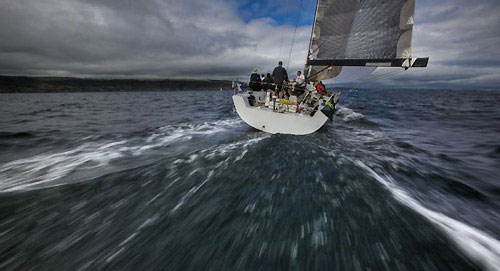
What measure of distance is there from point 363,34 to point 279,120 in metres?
6.42

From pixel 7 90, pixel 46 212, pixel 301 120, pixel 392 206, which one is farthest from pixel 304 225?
pixel 7 90

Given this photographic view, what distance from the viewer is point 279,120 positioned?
23.2 feet

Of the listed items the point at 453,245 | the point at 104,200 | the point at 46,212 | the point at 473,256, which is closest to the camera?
the point at 473,256

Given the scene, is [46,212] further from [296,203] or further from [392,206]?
[392,206]

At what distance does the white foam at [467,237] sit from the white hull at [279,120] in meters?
3.87

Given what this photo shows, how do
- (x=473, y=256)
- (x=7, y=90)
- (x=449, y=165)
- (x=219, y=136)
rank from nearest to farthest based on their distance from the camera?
(x=473, y=256) → (x=449, y=165) → (x=219, y=136) → (x=7, y=90)

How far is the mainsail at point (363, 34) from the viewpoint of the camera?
7805 millimetres

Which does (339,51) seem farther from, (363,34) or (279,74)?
(279,74)

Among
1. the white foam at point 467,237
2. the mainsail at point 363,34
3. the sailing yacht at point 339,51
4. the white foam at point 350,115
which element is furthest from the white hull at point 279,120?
the white foam at point 350,115

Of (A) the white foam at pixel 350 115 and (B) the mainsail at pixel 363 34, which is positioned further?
(A) the white foam at pixel 350 115

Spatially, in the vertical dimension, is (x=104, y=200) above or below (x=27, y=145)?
above

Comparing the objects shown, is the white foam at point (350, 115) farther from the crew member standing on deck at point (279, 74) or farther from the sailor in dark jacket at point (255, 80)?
the sailor in dark jacket at point (255, 80)

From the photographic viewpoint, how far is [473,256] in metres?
1.97

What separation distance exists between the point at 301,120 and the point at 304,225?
16.0 ft
